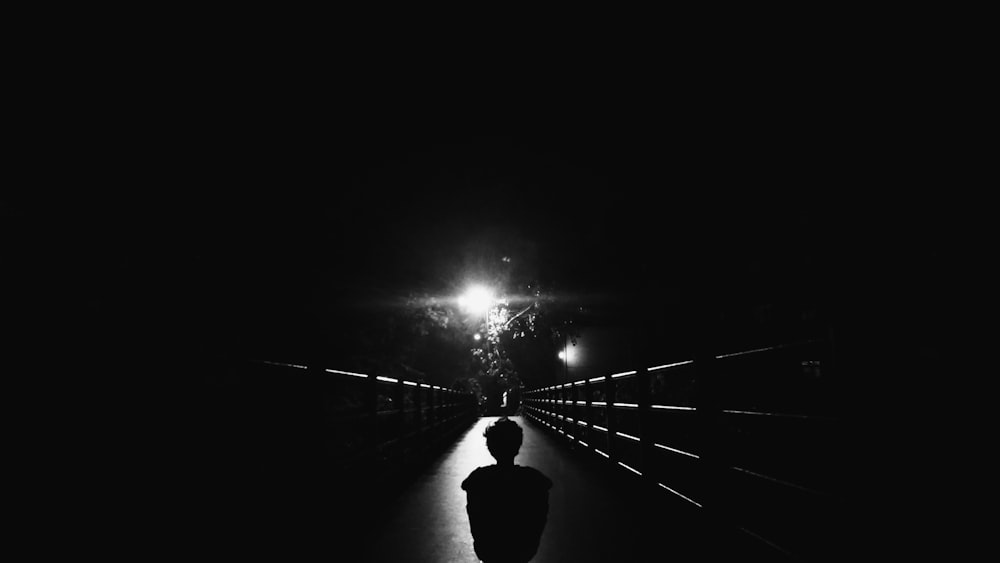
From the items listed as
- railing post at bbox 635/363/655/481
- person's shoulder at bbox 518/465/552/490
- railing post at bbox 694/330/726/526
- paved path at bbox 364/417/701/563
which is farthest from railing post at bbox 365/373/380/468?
person's shoulder at bbox 518/465/552/490

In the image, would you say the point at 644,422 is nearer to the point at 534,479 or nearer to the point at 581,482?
the point at 581,482

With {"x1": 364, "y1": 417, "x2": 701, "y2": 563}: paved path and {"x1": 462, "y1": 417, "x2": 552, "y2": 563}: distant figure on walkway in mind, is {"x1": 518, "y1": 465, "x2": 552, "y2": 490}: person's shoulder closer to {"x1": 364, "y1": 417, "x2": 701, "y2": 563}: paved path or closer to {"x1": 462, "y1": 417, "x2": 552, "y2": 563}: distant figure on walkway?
{"x1": 462, "y1": 417, "x2": 552, "y2": 563}: distant figure on walkway

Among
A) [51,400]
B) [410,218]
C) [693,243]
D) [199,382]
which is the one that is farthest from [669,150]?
[51,400]

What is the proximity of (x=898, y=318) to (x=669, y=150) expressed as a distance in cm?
476

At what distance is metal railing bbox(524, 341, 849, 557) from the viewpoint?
289 centimetres

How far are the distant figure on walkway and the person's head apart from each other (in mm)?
74

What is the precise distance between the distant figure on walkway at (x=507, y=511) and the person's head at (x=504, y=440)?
0.24 ft

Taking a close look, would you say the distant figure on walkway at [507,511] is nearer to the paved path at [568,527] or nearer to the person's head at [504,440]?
the person's head at [504,440]

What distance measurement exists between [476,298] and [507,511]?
963 cm

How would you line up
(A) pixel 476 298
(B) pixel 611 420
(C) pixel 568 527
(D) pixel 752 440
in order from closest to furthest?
(C) pixel 568 527, (D) pixel 752 440, (B) pixel 611 420, (A) pixel 476 298

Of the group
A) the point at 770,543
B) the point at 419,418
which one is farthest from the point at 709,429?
the point at 419,418

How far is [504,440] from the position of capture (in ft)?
6.13

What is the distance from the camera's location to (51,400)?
1.89 metres

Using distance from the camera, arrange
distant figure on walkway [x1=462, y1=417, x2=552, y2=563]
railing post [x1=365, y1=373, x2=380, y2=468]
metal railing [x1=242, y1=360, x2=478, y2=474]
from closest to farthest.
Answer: distant figure on walkway [x1=462, y1=417, x2=552, y2=563] → metal railing [x1=242, y1=360, x2=478, y2=474] → railing post [x1=365, y1=373, x2=380, y2=468]
